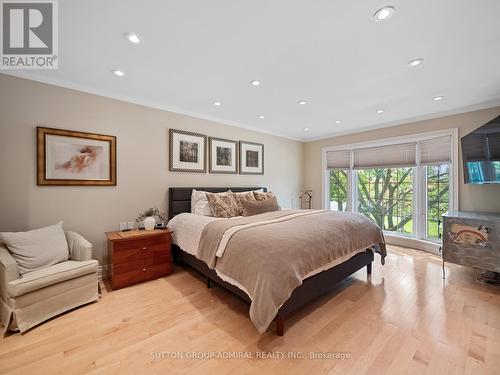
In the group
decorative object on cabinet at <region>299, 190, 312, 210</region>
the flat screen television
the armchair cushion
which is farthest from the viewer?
decorative object on cabinet at <region>299, 190, 312, 210</region>

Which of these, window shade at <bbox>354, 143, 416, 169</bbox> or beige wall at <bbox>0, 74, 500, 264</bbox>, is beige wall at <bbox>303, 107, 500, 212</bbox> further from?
window shade at <bbox>354, 143, 416, 169</bbox>

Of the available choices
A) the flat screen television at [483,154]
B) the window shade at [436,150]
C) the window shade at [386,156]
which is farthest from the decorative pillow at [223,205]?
the window shade at [436,150]

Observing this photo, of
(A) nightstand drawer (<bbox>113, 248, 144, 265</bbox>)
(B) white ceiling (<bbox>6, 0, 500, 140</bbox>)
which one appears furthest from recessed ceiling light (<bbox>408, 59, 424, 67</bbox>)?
(A) nightstand drawer (<bbox>113, 248, 144, 265</bbox>)

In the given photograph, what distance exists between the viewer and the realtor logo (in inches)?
61.9

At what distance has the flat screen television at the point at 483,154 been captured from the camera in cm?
267

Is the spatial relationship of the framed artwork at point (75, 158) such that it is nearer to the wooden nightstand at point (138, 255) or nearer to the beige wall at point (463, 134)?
the wooden nightstand at point (138, 255)

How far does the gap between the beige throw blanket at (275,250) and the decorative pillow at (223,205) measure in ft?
2.38

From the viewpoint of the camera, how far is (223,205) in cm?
329

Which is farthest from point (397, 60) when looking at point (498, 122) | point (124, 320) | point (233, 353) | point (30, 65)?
point (30, 65)

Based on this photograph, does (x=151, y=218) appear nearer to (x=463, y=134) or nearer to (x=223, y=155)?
(x=223, y=155)

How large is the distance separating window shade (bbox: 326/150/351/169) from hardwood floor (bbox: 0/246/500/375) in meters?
2.98

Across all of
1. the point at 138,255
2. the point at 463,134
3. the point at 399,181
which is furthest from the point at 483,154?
the point at 138,255

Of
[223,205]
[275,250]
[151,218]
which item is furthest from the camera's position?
[223,205]

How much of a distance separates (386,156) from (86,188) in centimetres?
522
